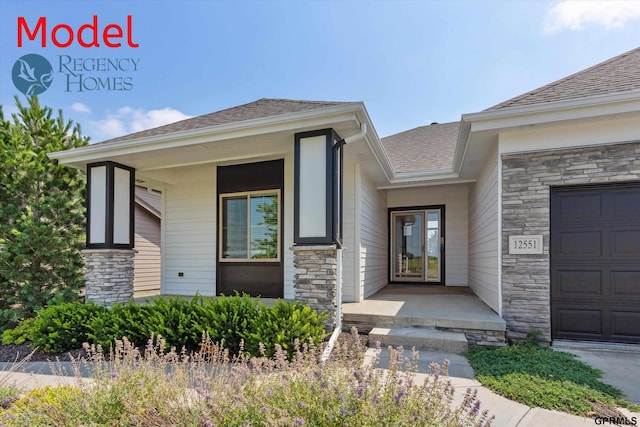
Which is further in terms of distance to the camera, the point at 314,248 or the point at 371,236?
the point at 371,236

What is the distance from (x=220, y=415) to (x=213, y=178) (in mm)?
6389

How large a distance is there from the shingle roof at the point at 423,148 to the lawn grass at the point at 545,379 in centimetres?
462

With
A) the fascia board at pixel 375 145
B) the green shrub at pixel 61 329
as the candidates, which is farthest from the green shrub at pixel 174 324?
the fascia board at pixel 375 145

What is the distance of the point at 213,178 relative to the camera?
773 centimetres

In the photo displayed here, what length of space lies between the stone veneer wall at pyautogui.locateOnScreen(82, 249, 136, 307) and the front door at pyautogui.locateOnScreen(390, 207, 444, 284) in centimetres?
673

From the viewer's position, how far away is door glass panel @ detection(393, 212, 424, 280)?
966cm

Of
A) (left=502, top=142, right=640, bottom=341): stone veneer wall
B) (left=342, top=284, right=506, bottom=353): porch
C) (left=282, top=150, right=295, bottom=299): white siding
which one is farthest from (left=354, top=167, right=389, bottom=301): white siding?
(left=502, top=142, right=640, bottom=341): stone veneer wall

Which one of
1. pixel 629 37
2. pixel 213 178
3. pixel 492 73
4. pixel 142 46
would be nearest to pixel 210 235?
pixel 213 178

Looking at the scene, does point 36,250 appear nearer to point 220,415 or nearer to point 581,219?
Result: point 220,415

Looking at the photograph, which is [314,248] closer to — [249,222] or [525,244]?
[525,244]

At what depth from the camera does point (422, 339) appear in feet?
14.9

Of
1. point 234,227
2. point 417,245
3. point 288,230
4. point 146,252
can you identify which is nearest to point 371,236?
point 288,230

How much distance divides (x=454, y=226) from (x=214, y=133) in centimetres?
673

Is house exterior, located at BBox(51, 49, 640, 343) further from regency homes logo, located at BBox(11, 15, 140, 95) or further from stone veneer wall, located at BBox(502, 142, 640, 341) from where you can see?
regency homes logo, located at BBox(11, 15, 140, 95)
